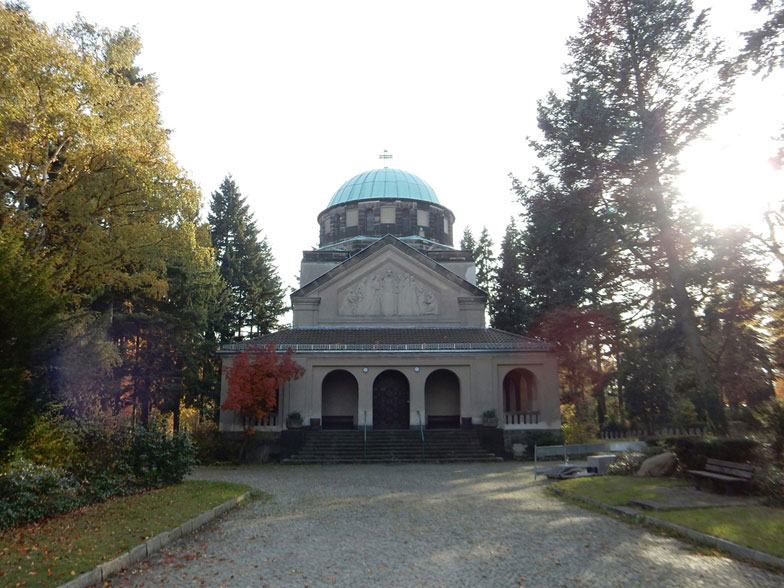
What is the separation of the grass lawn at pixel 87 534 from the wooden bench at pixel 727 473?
396 inches

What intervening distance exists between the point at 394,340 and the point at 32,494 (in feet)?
59.3

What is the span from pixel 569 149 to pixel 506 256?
2122 cm

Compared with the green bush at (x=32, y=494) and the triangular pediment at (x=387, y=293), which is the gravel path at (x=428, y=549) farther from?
the triangular pediment at (x=387, y=293)

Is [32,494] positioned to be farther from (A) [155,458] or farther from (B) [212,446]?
(B) [212,446]

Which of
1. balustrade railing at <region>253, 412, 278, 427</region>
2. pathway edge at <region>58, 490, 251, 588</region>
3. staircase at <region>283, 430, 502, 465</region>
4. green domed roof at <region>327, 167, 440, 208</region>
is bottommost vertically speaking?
pathway edge at <region>58, 490, 251, 588</region>

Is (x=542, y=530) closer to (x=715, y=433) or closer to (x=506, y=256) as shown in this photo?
(x=715, y=433)

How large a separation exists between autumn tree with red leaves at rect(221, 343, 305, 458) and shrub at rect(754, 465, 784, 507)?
1626cm

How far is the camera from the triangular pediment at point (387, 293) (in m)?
29.4

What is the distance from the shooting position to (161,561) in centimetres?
788

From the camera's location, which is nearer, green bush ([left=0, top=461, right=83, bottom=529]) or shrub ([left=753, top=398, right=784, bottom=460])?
green bush ([left=0, top=461, right=83, bottom=529])

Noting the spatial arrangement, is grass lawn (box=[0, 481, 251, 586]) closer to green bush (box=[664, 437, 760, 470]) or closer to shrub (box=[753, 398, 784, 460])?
green bush (box=[664, 437, 760, 470])

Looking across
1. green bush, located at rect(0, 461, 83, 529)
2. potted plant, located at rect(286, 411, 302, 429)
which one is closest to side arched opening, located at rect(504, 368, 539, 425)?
potted plant, located at rect(286, 411, 302, 429)

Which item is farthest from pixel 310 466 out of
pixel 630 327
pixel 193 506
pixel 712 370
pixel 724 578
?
pixel 724 578

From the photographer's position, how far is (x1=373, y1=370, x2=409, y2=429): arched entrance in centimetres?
2705
